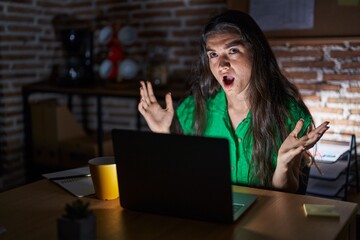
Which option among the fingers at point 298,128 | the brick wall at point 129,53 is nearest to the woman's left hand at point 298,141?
the fingers at point 298,128

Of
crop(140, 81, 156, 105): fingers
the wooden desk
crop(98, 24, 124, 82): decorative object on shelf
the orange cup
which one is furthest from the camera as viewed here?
crop(98, 24, 124, 82): decorative object on shelf

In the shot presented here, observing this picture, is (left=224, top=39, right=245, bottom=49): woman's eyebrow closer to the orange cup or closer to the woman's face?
the woman's face

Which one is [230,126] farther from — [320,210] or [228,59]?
[320,210]

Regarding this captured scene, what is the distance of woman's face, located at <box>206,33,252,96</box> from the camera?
5.43 feet

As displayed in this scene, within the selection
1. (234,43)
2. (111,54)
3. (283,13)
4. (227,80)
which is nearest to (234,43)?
(234,43)

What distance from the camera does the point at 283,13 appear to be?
2.62 meters

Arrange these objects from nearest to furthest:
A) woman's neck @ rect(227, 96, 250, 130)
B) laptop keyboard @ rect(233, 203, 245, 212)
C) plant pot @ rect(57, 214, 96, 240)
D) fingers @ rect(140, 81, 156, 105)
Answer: plant pot @ rect(57, 214, 96, 240) → laptop keyboard @ rect(233, 203, 245, 212) → fingers @ rect(140, 81, 156, 105) → woman's neck @ rect(227, 96, 250, 130)

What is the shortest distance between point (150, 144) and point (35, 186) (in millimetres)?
487

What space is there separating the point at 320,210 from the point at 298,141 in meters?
0.23

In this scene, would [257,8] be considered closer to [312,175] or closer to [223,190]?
[312,175]

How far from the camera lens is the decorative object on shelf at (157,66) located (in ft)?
10.0

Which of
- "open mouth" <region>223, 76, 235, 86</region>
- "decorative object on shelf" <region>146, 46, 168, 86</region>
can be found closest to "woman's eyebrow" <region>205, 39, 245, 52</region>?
"open mouth" <region>223, 76, 235, 86</region>

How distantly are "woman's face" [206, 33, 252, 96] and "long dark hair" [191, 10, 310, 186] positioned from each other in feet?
0.09

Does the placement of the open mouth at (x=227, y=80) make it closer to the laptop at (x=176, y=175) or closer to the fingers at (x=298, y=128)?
the fingers at (x=298, y=128)
